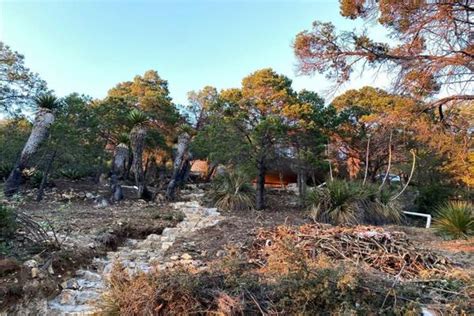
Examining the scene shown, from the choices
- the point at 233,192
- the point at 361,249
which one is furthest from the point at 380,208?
the point at 361,249

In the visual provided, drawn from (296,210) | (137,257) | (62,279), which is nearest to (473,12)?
(296,210)

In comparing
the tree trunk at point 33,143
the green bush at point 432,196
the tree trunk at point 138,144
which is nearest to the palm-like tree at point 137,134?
the tree trunk at point 138,144

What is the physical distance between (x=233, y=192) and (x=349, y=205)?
329cm

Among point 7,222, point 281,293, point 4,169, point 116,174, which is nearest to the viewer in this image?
point 281,293

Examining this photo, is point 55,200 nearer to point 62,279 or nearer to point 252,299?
point 62,279

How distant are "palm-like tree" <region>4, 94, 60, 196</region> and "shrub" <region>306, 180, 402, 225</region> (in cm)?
749

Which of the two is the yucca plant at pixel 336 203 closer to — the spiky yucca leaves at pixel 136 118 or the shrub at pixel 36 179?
the spiky yucca leaves at pixel 136 118

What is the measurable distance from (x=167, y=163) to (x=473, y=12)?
12.8 m

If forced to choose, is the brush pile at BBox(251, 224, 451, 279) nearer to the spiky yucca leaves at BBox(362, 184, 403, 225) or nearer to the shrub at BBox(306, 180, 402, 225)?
the shrub at BBox(306, 180, 402, 225)

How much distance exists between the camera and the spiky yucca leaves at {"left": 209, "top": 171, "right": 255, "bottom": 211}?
9.54 metres

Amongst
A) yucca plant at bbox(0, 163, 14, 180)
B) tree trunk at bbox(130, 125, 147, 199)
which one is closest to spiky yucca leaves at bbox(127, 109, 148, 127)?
tree trunk at bbox(130, 125, 147, 199)

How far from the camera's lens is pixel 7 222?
373 centimetres

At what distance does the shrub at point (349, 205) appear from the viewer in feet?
27.4

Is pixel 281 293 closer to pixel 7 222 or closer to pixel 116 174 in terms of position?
pixel 7 222
